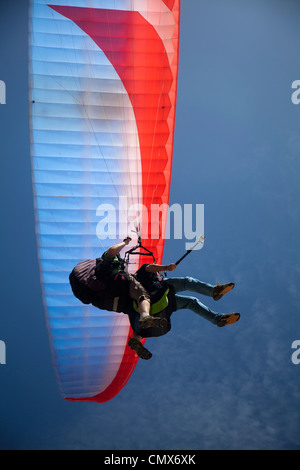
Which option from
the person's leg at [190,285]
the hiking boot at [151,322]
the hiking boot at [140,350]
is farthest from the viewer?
the person's leg at [190,285]

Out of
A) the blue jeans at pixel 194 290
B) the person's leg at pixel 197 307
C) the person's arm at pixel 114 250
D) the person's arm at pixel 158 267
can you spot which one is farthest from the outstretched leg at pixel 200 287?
the person's arm at pixel 114 250

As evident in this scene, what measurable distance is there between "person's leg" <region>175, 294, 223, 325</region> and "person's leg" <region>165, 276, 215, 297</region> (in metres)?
0.12

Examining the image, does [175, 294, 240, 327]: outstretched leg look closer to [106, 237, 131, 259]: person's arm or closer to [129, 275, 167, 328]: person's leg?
[129, 275, 167, 328]: person's leg

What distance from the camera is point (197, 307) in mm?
5352

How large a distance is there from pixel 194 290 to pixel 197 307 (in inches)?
8.1

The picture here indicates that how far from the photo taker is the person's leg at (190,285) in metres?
5.15

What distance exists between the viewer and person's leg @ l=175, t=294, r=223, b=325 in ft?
17.0

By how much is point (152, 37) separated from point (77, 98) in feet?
3.72

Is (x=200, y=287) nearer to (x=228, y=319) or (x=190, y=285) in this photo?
(x=190, y=285)

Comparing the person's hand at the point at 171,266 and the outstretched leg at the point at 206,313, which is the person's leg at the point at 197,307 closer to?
the outstretched leg at the point at 206,313

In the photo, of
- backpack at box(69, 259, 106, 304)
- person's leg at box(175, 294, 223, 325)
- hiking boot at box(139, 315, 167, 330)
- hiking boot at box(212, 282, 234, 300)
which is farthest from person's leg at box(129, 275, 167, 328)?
hiking boot at box(212, 282, 234, 300)

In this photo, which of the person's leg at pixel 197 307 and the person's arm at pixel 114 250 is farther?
the person's leg at pixel 197 307

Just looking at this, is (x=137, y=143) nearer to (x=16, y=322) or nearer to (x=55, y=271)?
(x=55, y=271)

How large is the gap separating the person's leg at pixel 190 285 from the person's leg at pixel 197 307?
12 centimetres
